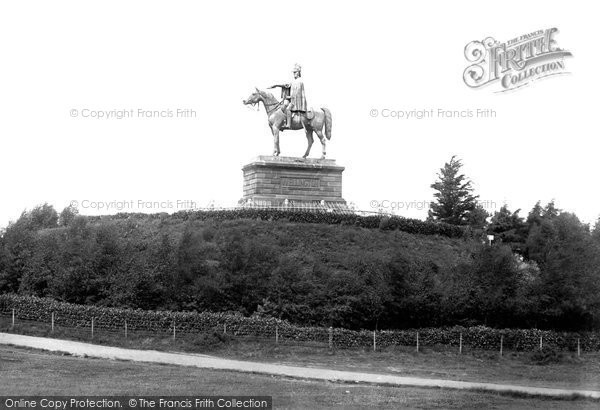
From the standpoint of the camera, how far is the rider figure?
157ft

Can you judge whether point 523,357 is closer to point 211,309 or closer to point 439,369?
point 439,369

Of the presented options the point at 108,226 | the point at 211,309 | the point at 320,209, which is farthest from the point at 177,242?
the point at 320,209

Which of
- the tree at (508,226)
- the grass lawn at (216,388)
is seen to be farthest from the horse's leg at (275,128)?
the grass lawn at (216,388)

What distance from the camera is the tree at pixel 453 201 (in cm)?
5769

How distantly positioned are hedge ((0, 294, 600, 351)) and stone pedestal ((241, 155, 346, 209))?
16112 mm

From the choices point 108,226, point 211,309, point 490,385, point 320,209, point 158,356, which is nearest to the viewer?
point 490,385

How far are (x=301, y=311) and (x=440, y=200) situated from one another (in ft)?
84.8

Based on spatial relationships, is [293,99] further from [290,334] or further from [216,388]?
[216,388]

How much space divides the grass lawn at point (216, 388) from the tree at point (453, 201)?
36173 mm

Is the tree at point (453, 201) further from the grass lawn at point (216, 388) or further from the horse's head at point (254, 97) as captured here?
the grass lawn at point (216, 388)

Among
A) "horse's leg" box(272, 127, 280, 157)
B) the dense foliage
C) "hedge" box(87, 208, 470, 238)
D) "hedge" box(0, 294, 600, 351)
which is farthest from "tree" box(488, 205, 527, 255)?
"hedge" box(0, 294, 600, 351)

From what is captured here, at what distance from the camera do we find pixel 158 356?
2681 centimetres

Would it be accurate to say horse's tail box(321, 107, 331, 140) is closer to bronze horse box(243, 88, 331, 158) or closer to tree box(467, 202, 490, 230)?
bronze horse box(243, 88, 331, 158)

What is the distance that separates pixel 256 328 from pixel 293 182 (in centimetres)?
1838
